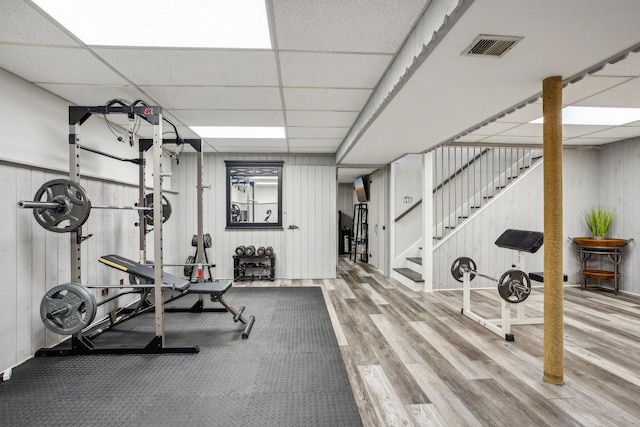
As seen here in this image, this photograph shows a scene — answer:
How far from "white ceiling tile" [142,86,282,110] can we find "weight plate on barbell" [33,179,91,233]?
1117mm

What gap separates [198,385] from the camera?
2.18 meters

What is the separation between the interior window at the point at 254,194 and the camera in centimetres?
586

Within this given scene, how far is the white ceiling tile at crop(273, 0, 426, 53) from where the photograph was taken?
66.9 inches

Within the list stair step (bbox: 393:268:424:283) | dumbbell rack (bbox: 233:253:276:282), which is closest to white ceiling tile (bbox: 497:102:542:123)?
stair step (bbox: 393:268:424:283)

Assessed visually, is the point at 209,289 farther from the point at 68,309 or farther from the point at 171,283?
the point at 68,309

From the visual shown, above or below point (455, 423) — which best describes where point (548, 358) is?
above

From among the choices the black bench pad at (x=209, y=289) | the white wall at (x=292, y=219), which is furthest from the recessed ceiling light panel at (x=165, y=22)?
the white wall at (x=292, y=219)

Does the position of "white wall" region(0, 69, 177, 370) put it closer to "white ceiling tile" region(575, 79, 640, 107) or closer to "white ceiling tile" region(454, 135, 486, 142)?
"white ceiling tile" region(454, 135, 486, 142)

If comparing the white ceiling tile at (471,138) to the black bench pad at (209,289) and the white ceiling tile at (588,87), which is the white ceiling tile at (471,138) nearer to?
the white ceiling tile at (588,87)

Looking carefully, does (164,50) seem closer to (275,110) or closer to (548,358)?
(275,110)

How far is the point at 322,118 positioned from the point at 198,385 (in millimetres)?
2985

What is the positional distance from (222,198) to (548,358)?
5.23 m

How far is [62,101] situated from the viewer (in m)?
3.03

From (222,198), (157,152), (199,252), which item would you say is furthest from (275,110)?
(222,198)
